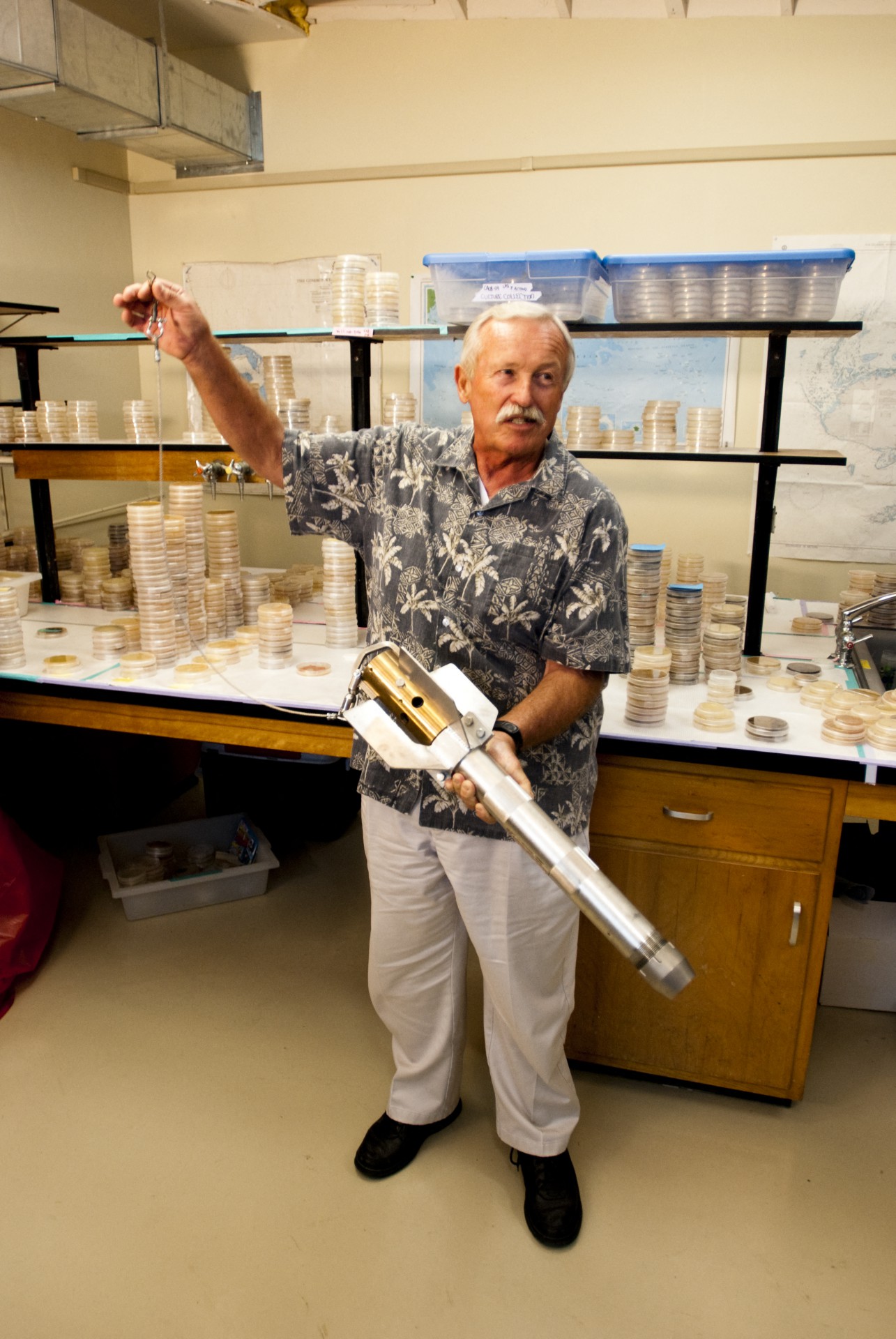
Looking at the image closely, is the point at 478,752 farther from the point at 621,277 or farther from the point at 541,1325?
the point at 621,277

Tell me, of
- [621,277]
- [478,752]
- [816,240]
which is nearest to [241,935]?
[478,752]

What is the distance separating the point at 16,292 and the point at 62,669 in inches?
94.8

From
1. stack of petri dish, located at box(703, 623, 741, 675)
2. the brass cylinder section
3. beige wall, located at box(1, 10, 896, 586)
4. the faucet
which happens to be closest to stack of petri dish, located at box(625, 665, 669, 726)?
stack of petri dish, located at box(703, 623, 741, 675)

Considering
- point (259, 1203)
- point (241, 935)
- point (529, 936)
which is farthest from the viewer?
point (241, 935)

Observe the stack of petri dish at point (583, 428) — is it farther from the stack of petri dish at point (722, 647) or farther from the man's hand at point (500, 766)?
the man's hand at point (500, 766)

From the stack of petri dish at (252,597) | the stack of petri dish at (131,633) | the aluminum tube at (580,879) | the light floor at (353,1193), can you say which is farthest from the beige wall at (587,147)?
the aluminum tube at (580,879)

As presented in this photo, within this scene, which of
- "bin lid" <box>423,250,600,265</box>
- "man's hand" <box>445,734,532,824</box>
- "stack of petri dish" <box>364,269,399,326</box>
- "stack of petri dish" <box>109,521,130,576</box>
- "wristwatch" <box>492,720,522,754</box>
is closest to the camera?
"man's hand" <box>445,734,532,824</box>

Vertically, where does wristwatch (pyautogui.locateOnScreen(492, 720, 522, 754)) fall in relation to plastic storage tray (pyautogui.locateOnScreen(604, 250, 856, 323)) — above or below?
below

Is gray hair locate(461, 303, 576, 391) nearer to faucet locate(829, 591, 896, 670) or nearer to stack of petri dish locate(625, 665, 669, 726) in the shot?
stack of petri dish locate(625, 665, 669, 726)

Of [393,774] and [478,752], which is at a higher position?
[478,752]

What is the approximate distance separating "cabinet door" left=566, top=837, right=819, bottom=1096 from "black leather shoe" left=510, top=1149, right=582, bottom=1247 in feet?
1.24

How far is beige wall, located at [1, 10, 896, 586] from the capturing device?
3.89m

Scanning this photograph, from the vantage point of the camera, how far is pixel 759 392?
425 centimetres

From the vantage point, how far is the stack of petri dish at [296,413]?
10.4 feet
